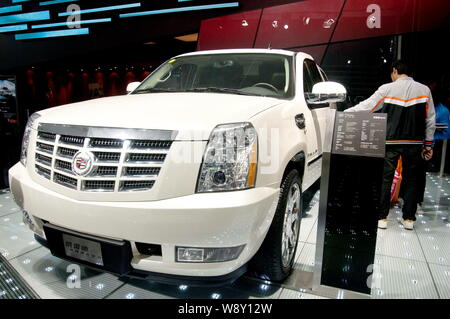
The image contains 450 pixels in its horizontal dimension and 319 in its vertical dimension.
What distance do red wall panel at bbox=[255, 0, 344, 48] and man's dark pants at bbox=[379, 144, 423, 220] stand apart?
13.7 feet

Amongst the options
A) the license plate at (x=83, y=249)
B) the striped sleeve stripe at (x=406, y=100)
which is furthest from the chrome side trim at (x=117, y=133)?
the striped sleeve stripe at (x=406, y=100)

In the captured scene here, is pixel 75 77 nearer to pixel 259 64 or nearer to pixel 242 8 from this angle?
pixel 242 8

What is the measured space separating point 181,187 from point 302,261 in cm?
144

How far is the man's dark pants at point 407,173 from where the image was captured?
3240mm

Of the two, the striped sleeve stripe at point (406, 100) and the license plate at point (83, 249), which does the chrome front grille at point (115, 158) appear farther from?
the striped sleeve stripe at point (406, 100)

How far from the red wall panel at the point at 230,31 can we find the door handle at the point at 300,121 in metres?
5.47

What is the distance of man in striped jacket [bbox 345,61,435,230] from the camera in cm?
316

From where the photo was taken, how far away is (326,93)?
2.46 meters

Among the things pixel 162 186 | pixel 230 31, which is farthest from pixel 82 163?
pixel 230 31

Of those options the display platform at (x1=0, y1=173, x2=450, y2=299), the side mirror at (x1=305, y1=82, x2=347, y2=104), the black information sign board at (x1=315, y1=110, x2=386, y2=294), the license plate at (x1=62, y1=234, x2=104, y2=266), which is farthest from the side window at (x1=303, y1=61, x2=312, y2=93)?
the license plate at (x1=62, y1=234, x2=104, y2=266)

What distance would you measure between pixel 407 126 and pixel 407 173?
18.9 inches

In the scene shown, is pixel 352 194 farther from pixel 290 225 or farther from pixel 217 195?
pixel 217 195

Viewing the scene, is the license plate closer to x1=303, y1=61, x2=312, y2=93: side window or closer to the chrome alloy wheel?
the chrome alloy wheel

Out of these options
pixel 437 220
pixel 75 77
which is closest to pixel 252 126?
pixel 437 220
